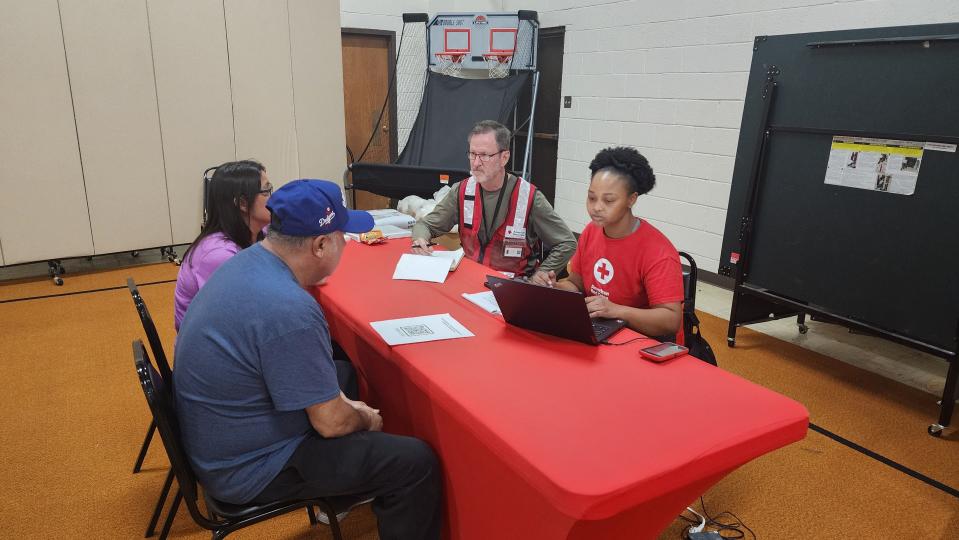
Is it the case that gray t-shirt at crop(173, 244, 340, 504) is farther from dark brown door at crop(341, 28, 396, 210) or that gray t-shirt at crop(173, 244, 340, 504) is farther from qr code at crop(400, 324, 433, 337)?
dark brown door at crop(341, 28, 396, 210)

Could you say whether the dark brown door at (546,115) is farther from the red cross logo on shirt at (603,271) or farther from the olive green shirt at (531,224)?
the red cross logo on shirt at (603,271)

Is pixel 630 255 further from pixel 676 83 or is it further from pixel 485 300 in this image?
pixel 676 83

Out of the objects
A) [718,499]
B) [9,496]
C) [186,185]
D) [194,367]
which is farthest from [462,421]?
[186,185]

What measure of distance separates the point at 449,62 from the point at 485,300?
4336 millimetres

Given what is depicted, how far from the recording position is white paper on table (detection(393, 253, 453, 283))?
2.18 metres

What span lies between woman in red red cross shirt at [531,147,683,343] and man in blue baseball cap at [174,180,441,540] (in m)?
0.85

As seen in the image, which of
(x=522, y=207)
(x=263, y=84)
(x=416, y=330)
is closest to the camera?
(x=416, y=330)

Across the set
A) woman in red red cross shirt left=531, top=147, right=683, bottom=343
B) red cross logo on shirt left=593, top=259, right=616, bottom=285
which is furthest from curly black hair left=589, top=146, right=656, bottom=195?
red cross logo on shirt left=593, top=259, right=616, bottom=285

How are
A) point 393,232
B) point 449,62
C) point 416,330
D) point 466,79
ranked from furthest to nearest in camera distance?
point 449,62 < point 466,79 < point 393,232 < point 416,330

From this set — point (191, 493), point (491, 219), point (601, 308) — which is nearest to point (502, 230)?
point (491, 219)

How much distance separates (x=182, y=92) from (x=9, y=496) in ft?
11.0

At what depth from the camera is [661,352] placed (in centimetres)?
151

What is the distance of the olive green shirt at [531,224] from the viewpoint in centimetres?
272

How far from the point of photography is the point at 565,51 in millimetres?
5488
